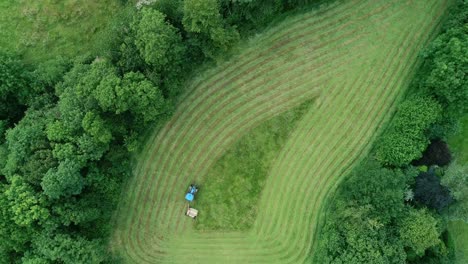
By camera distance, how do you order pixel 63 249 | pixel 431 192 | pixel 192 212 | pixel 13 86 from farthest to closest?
pixel 192 212
pixel 13 86
pixel 431 192
pixel 63 249

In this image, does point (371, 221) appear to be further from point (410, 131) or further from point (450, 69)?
point (450, 69)

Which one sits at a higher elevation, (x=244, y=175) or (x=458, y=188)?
(x=244, y=175)

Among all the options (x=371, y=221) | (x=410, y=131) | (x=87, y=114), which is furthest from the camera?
(x=410, y=131)

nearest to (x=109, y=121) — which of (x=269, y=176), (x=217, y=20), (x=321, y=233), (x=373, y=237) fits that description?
(x=217, y=20)

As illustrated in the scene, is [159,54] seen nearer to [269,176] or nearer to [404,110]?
[269,176]

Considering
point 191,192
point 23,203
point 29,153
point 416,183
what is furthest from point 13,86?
point 416,183

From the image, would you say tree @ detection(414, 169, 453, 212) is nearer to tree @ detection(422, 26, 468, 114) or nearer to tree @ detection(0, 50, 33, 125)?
tree @ detection(422, 26, 468, 114)

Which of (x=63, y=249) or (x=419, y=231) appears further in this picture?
(x=419, y=231)
